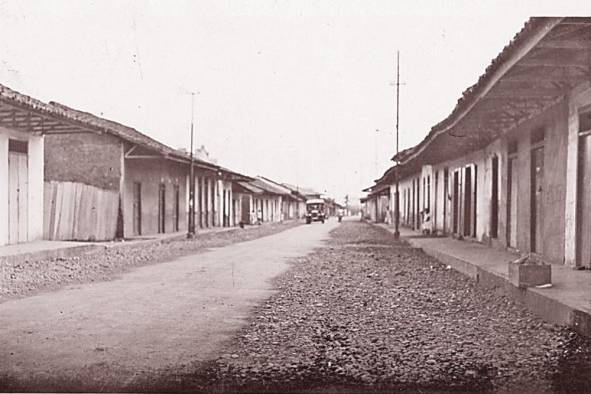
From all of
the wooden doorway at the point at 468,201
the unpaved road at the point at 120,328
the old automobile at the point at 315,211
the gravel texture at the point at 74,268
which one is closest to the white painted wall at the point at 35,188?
the gravel texture at the point at 74,268

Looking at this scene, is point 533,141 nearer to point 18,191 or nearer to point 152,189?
point 18,191

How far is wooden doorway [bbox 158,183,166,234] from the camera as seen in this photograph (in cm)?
2307

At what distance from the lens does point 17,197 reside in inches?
557

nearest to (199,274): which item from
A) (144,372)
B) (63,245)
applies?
(63,245)

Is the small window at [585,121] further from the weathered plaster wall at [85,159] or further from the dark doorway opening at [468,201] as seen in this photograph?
the weathered plaster wall at [85,159]

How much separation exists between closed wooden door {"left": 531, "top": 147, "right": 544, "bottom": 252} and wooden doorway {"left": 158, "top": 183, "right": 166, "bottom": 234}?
581 inches

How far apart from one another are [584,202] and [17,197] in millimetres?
11386

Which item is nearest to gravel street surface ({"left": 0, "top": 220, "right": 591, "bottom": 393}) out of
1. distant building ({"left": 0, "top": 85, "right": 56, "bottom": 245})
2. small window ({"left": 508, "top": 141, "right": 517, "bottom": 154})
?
small window ({"left": 508, "top": 141, "right": 517, "bottom": 154})

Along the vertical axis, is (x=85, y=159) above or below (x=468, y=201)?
above

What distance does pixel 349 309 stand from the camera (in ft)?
22.1

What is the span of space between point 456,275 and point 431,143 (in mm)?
5971

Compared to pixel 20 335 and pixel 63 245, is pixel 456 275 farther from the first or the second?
pixel 63 245

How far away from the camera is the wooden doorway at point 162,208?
75.7 ft

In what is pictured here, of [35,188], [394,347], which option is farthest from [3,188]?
[394,347]
